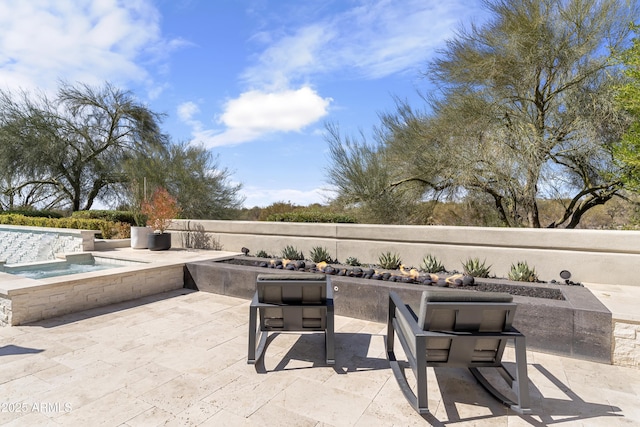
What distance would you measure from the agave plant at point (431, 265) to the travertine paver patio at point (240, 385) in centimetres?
173

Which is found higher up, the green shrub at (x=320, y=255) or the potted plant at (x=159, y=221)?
the potted plant at (x=159, y=221)

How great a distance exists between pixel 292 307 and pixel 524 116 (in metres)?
7.79

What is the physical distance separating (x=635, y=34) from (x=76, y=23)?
11.3 m

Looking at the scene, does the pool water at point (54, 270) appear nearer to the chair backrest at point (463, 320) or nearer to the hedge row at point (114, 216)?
the hedge row at point (114, 216)

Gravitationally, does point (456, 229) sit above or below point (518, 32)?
below

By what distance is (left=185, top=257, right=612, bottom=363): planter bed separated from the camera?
9.64ft

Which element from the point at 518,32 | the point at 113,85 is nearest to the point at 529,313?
the point at 518,32

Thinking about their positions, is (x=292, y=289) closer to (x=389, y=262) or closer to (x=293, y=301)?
(x=293, y=301)

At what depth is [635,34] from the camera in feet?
22.9

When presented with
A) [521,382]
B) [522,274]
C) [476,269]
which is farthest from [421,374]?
[522,274]

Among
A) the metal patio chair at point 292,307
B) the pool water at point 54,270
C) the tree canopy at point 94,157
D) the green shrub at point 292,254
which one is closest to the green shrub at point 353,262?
the green shrub at point 292,254

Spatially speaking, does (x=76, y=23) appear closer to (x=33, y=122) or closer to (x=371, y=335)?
(x=371, y=335)

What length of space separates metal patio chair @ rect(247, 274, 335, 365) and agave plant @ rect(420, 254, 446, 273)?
8.36ft

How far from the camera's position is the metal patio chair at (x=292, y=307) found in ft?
9.12
